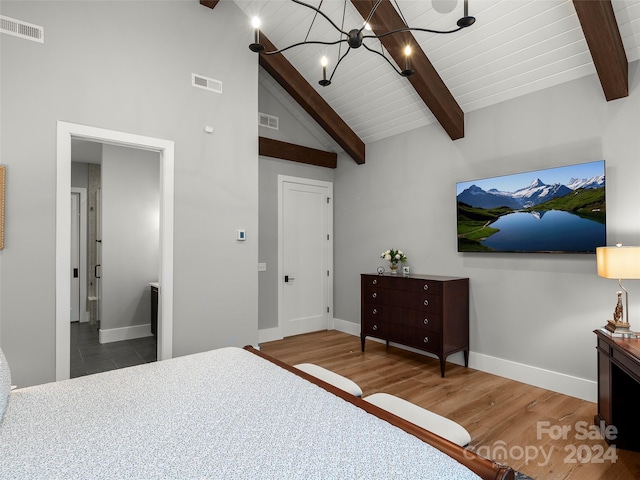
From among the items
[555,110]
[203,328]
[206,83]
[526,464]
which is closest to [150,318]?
[203,328]

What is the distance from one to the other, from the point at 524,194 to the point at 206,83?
334 cm

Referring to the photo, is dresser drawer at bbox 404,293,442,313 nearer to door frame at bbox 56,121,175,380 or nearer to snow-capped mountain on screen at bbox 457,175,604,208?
snow-capped mountain on screen at bbox 457,175,604,208

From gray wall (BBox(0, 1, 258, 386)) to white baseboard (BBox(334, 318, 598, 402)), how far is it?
2443mm

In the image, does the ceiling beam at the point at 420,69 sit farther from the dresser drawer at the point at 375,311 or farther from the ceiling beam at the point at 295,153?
→ the dresser drawer at the point at 375,311

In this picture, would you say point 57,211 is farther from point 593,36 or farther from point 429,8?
point 593,36

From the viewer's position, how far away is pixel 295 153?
526 centimetres

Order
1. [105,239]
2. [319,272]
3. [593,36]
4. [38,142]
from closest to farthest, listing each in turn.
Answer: [593,36] → [38,142] → [105,239] → [319,272]

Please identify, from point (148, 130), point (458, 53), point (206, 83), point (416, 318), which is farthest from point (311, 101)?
point (416, 318)

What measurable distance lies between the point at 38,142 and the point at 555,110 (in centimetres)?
442

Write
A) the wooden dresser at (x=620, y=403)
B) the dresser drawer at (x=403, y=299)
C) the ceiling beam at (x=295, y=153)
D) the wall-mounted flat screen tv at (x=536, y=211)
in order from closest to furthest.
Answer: the wooden dresser at (x=620, y=403)
the wall-mounted flat screen tv at (x=536, y=211)
the dresser drawer at (x=403, y=299)
the ceiling beam at (x=295, y=153)

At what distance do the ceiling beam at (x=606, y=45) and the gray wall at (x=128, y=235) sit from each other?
4984 millimetres

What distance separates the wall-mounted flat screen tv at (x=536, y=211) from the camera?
306cm

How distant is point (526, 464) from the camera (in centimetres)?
226

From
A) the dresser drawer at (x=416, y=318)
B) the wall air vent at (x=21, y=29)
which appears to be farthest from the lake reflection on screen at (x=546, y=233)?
the wall air vent at (x=21, y=29)
